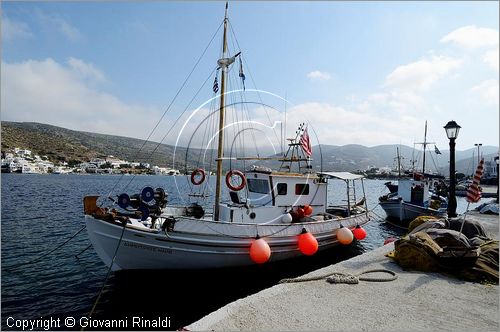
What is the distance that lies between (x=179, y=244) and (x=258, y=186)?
5.36 meters

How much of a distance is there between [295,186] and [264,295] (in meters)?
9.42

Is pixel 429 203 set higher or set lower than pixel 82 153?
lower

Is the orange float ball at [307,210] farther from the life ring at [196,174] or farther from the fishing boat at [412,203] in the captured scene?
the fishing boat at [412,203]

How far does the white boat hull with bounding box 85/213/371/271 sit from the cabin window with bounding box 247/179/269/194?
2.55 metres

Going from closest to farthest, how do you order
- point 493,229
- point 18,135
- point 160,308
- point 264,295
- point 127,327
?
point 264,295 < point 127,327 < point 160,308 < point 493,229 < point 18,135

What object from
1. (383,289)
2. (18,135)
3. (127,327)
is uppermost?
(18,135)

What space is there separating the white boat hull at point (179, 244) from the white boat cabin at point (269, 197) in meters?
1.53

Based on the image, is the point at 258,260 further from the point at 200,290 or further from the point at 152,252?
the point at 152,252

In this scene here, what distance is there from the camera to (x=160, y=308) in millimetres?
8930

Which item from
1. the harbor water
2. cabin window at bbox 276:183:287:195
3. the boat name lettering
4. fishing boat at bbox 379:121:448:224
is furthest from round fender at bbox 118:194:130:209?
fishing boat at bbox 379:121:448:224

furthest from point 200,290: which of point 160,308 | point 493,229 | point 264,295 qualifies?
point 493,229

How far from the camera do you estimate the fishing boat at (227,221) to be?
34.1 feet

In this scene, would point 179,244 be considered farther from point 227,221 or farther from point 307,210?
point 307,210

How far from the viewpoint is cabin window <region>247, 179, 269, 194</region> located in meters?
14.2
